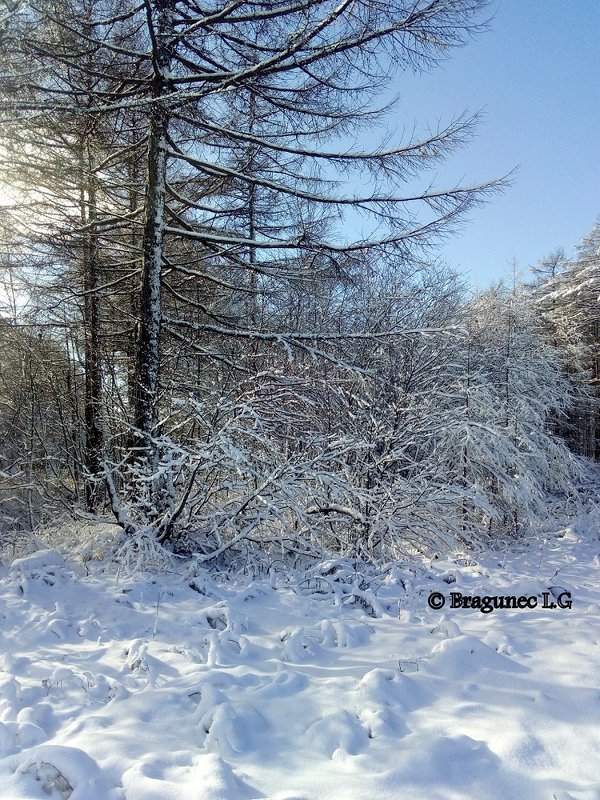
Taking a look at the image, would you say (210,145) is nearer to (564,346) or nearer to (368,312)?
(368,312)

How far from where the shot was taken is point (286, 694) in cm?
292

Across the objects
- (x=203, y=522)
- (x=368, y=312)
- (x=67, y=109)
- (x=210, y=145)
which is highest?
(x=210, y=145)

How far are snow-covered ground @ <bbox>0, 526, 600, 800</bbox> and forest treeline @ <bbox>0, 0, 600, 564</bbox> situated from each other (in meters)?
1.18

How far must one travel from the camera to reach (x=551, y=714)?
2.71 meters

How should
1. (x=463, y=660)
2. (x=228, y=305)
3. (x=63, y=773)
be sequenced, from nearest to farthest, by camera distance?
(x=63, y=773), (x=463, y=660), (x=228, y=305)

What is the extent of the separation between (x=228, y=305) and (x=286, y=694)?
7.69 meters

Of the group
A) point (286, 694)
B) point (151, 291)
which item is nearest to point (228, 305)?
point (151, 291)

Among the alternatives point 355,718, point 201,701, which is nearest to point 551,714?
point 355,718

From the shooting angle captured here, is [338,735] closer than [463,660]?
Yes

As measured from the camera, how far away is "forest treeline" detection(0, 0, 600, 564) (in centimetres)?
549

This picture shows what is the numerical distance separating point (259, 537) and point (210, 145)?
5.78 metres

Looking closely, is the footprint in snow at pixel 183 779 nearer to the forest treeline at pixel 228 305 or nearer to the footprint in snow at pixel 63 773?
the footprint in snow at pixel 63 773

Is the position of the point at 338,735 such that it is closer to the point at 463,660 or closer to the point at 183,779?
the point at 183,779

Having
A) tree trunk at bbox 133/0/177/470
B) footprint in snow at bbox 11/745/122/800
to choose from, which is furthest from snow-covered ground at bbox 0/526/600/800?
tree trunk at bbox 133/0/177/470
